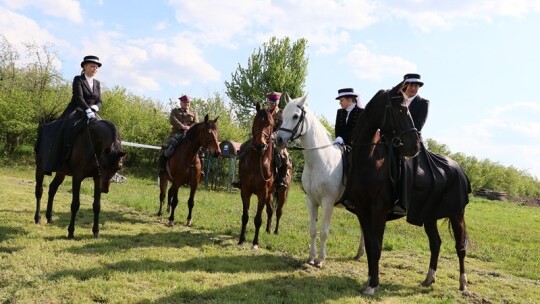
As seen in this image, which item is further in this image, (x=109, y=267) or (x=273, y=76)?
(x=273, y=76)

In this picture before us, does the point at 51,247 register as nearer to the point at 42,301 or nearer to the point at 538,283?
the point at 42,301

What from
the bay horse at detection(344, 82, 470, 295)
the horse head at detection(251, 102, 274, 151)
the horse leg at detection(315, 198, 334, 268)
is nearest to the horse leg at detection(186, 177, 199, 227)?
the horse head at detection(251, 102, 274, 151)

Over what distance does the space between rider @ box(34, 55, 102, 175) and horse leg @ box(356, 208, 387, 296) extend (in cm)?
576

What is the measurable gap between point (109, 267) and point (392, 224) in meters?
Answer: 12.0

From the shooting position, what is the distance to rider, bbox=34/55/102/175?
8562 millimetres

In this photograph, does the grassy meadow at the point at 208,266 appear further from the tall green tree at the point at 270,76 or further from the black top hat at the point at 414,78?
the tall green tree at the point at 270,76

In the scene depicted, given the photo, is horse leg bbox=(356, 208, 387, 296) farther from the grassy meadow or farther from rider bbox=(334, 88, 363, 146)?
rider bbox=(334, 88, 363, 146)

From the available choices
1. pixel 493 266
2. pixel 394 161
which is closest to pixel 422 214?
pixel 394 161

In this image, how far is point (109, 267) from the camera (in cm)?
647

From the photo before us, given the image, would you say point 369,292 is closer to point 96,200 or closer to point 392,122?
point 392,122

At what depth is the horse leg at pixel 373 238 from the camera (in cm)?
608

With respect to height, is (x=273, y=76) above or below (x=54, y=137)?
above

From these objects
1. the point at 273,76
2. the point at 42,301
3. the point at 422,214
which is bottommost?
the point at 42,301

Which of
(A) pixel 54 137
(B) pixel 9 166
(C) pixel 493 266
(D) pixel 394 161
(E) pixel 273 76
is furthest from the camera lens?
(E) pixel 273 76
